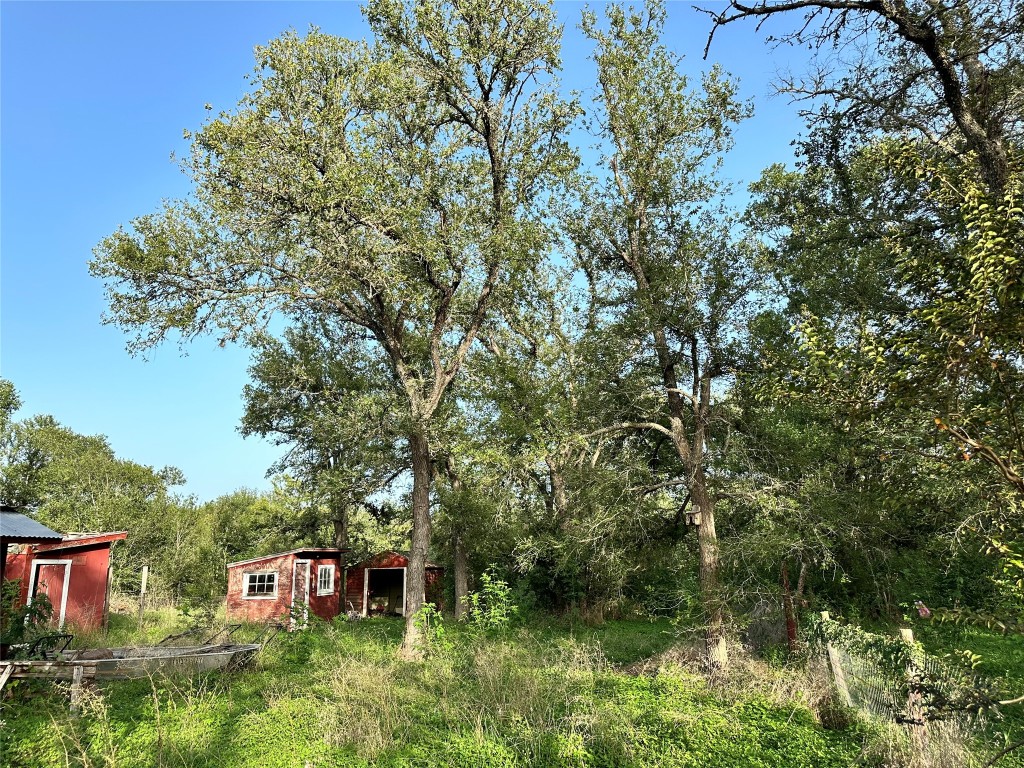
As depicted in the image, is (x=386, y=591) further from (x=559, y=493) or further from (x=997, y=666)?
(x=997, y=666)

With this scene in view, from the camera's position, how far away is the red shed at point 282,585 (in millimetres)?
24672

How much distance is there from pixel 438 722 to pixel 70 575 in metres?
16.6

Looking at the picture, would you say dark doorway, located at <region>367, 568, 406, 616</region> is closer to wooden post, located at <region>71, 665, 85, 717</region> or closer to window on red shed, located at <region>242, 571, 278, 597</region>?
window on red shed, located at <region>242, 571, 278, 597</region>

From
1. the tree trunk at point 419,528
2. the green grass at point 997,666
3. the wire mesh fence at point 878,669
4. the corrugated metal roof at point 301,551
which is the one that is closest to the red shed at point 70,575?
the corrugated metal roof at point 301,551

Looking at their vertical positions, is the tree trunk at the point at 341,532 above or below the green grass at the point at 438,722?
above

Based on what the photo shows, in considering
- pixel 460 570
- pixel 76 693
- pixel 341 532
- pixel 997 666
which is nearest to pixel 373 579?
pixel 341 532

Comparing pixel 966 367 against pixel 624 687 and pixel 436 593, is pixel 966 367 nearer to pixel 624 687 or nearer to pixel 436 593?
pixel 624 687

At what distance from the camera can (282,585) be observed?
2478 centimetres

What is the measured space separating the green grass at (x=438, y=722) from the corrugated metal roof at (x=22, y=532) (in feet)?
8.22

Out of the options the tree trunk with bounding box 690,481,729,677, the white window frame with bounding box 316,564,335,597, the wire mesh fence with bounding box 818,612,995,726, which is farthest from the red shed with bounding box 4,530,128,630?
the wire mesh fence with bounding box 818,612,995,726

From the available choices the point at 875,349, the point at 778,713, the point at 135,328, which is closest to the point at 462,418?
the point at 135,328

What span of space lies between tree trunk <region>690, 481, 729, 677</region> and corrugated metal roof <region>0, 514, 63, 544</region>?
12246 mm

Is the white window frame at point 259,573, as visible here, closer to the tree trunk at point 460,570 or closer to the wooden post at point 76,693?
the tree trunk at point 460,570

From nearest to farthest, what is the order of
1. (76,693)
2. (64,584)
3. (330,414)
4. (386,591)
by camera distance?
(76,693) → (330,414) → (64,584) → (386,591)
